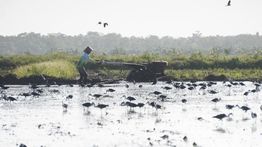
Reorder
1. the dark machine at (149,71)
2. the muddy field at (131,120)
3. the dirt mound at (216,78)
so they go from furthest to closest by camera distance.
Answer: the dirt mound at (216,78), the dark machine at (149,71), the muddy field at (131,120)

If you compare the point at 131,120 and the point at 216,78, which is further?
the point at 216,78

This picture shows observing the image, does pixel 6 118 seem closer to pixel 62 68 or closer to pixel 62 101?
pixel 62 101

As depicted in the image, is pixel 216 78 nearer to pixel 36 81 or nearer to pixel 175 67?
pixel 175 67

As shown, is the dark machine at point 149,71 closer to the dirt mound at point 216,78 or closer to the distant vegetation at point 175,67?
the dirt mound at point 216,78

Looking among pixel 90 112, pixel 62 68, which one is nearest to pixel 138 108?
pixel 90 112

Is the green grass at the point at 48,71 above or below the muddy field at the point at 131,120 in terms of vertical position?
above

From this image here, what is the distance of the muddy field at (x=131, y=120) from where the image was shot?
19750 millimetres

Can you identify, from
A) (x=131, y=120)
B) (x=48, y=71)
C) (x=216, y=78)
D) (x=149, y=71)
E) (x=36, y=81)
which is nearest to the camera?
Result: (x=131, y=120)

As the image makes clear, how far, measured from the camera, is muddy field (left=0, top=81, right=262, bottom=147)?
1975 centimetres

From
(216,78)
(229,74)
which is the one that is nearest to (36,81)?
(216,78)

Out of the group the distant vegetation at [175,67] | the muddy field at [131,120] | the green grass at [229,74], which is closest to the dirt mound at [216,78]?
the green grass at [229,74]

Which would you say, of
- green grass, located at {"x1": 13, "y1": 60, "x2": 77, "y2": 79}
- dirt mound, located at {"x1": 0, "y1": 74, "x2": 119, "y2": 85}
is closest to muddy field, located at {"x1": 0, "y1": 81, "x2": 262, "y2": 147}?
dirt mound, located at {"x1": 0, "y1": 74, "x2": 119, "y2": 85}

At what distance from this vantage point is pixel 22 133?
70.5 ft

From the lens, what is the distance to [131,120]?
966 inches
